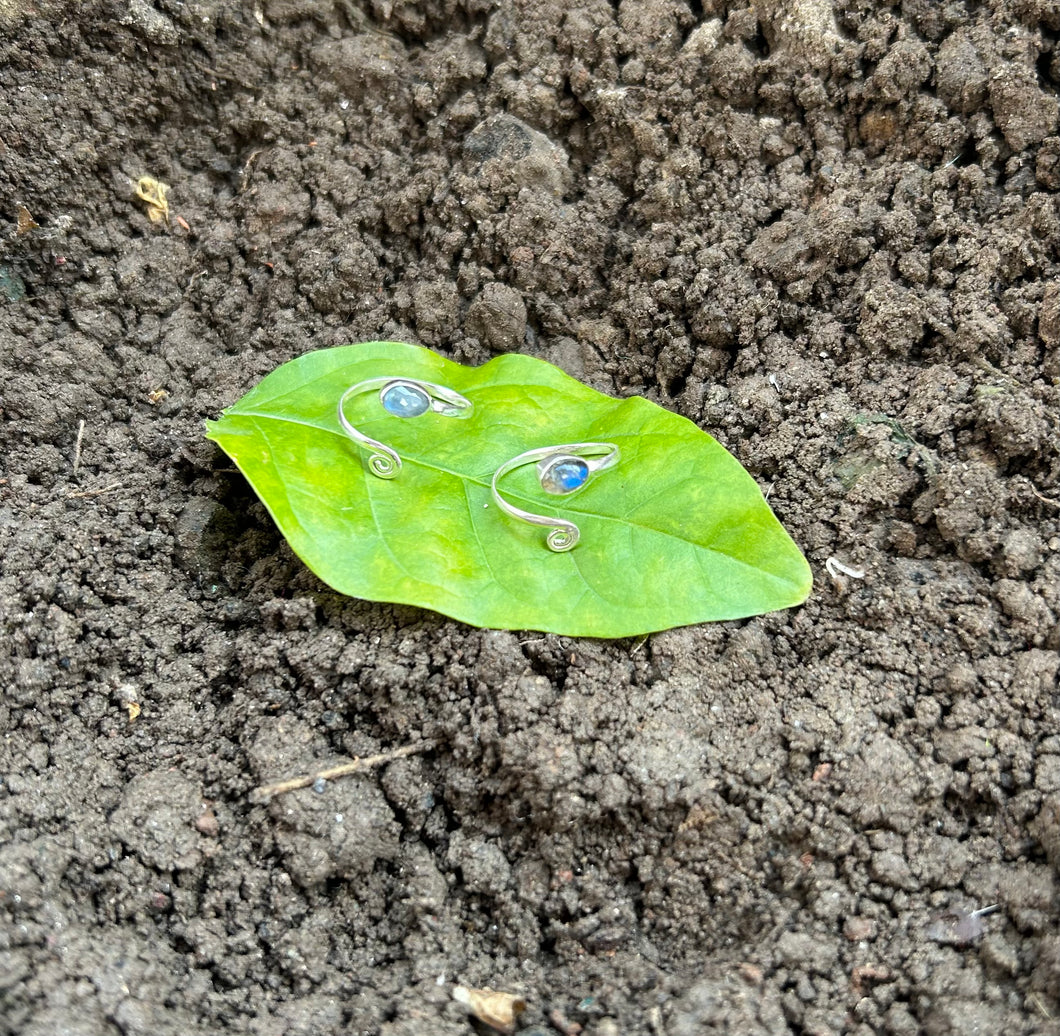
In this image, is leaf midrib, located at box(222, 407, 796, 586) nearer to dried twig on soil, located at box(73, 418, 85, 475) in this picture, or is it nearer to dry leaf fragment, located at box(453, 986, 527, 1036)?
dried twig on soil, located at box(73, 418, 85, 475)

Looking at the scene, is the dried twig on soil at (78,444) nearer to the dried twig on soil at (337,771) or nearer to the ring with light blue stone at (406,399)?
the ring with light blue stone at (406,399)

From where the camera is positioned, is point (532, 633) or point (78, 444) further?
point (78, 444)

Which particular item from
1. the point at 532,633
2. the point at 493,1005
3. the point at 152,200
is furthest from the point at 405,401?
the point at 493,1005

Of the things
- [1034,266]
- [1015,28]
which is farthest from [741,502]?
[1015,28]

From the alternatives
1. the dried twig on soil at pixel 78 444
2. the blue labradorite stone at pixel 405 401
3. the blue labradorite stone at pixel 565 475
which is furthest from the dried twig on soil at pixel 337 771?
the dried twig on soil at pixel 78 444

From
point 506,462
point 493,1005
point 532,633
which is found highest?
point 506,462

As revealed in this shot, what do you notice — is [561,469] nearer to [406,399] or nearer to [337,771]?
[406,399]

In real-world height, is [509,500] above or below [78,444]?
above
